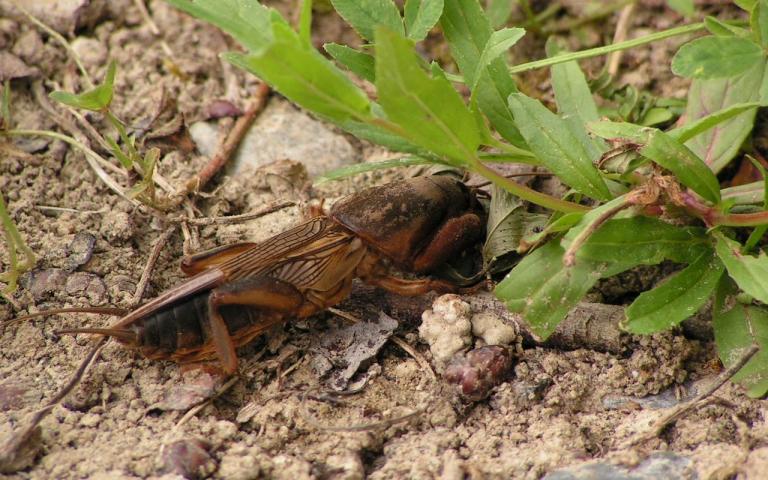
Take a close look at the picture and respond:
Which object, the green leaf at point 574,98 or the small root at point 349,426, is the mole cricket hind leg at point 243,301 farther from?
the green leaf at point 574,98

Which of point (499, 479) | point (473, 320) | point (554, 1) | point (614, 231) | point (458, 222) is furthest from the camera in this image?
point (554, 1)

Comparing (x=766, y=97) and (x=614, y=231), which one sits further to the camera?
(x=766, y=97)

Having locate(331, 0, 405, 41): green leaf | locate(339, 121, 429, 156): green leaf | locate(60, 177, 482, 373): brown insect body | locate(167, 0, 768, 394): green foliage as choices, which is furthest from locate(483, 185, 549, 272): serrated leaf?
locate(331, 0, 405, 41): green leaf

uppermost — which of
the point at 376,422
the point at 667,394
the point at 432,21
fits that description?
the point at 432,21

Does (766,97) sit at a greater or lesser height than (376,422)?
greater

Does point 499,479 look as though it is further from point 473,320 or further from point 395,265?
point 395,265

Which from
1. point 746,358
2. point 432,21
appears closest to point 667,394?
point 746,358

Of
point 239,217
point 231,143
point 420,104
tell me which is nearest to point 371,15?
point 420,104
